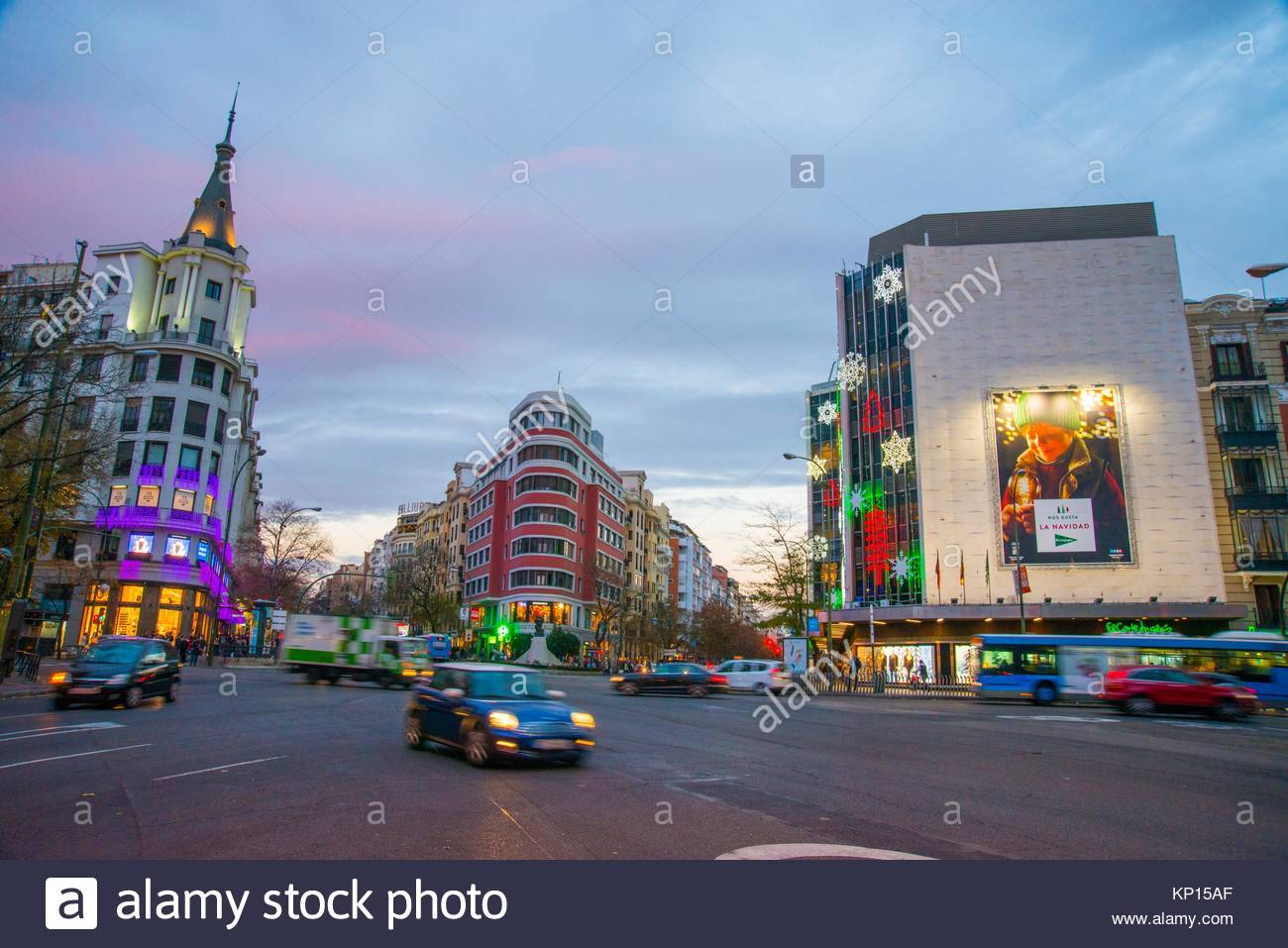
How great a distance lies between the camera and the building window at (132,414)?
196 ft

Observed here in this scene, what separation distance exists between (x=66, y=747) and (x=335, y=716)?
670 centimetres

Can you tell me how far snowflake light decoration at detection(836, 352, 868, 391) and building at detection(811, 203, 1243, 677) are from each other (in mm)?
119

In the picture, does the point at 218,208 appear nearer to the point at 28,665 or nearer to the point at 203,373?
the point at 203,373

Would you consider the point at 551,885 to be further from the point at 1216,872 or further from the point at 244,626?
the point at 244,626

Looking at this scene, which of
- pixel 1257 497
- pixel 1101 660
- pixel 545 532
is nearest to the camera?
pixel 1101 660

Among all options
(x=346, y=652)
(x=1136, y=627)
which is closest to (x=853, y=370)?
(x=1136, y=627)

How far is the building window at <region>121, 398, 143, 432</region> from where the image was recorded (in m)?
59.7

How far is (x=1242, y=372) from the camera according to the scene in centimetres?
5300

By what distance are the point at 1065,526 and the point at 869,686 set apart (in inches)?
954

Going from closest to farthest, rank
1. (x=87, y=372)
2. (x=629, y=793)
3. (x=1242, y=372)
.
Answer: (x=629, y=793) → (x=87, y=372) → (x=1242, y=372)

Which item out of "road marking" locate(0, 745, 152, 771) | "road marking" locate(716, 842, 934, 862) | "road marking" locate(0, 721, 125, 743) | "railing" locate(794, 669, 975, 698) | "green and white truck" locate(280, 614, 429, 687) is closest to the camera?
"road marking" locate(716, 842, 934, 862)

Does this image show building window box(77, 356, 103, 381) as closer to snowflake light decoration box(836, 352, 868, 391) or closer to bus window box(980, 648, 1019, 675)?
bus window box(980, 648, 1019, 675)

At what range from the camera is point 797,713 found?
2238 cm

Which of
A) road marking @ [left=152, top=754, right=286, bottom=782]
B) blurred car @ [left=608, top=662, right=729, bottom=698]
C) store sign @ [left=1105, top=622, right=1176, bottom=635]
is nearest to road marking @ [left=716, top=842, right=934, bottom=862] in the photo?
road marking @ [left=152, top=754, right=286, bottom=782]
